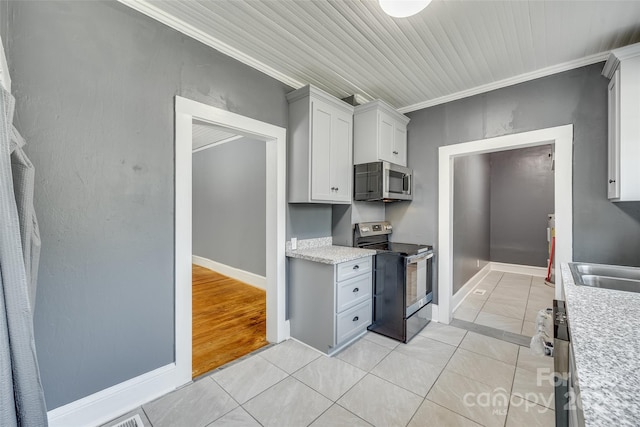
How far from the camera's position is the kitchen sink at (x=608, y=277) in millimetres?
1562

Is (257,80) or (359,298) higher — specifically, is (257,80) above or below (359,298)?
above

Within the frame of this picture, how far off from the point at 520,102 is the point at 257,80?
2.61 m

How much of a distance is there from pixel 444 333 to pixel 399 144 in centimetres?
220

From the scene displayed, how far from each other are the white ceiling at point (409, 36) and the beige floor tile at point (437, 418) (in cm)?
267

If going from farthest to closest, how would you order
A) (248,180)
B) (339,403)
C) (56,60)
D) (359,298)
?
(248,180) → (359,298) → (339,403) → (56,60)

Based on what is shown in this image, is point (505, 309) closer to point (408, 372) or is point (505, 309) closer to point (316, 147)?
point (408, 372)

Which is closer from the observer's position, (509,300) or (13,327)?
(13,327)

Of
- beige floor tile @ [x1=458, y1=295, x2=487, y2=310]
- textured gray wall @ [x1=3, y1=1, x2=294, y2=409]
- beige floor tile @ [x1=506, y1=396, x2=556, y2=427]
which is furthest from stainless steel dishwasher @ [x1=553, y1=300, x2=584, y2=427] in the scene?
beige floor tile @ [x1=458, y1=295, x2=487, y2=310]

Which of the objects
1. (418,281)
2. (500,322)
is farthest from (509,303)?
(418,281)

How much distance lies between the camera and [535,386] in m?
1.98

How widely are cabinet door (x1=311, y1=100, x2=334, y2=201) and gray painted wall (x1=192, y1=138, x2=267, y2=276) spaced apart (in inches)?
63.3

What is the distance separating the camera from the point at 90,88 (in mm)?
1622

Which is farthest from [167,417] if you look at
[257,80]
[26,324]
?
[257,80]

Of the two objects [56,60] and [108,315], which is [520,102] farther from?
[108,315]
